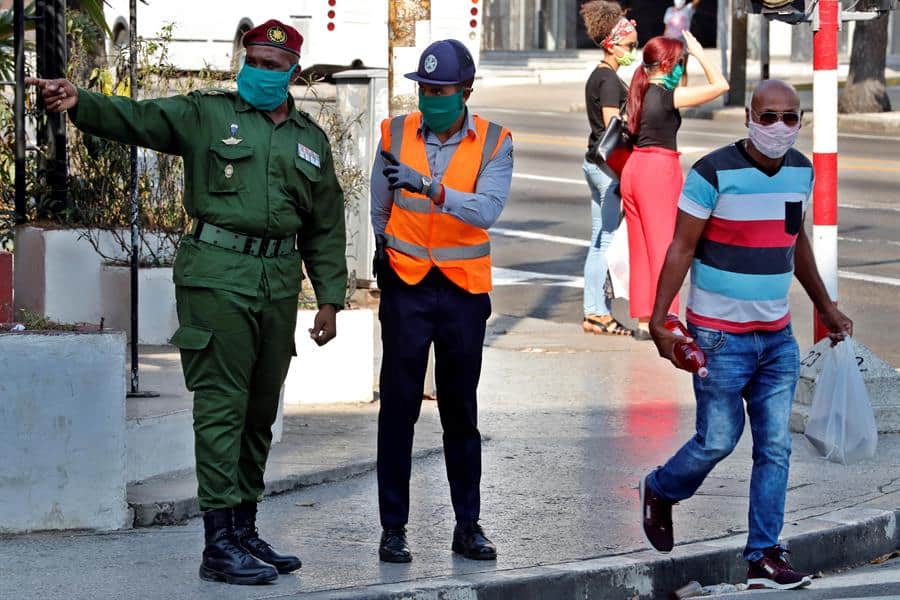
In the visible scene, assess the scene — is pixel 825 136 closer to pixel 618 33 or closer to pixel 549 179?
pixel 618 33

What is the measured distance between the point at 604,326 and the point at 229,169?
643 cm

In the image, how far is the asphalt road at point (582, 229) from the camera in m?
13.5

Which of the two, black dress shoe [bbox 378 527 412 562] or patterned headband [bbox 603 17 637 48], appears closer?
black dress shoe [bbox 378 527 412 562]

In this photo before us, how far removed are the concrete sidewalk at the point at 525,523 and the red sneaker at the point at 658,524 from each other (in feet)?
0.17

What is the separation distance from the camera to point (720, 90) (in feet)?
36.3

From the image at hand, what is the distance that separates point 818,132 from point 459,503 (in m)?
3.29

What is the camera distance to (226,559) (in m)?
6.16

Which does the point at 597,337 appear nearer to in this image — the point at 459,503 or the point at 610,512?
the point at 610,512

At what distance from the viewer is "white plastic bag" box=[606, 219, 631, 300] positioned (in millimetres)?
11648

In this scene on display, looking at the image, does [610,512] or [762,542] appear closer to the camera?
[762,542]

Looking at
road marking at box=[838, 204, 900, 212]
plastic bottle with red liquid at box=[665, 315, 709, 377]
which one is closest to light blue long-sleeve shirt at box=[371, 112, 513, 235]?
plastic bottle with red liquid at box=[665, 315, 709, 377]

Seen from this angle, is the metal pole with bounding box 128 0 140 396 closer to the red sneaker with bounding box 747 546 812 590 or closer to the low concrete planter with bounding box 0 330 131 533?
the low concrete planter with bounding box 0 330 131 533

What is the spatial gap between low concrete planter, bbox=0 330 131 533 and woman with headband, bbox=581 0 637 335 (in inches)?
212

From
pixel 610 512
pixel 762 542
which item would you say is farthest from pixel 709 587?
pixel 610 512
